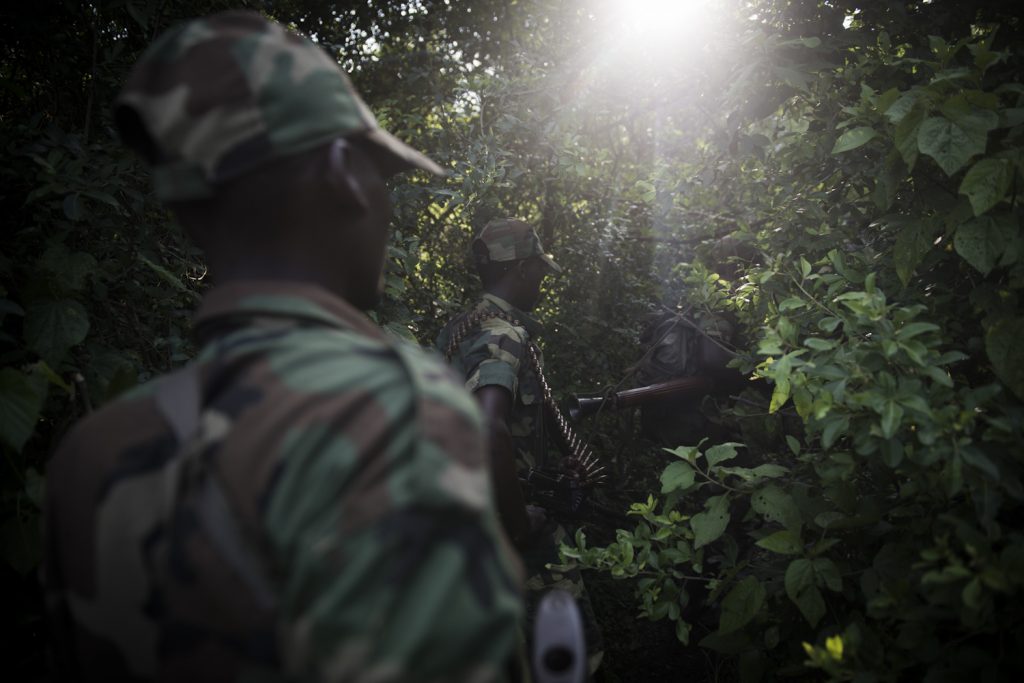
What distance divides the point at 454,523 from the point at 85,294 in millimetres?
1837

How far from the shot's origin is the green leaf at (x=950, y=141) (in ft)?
6.04

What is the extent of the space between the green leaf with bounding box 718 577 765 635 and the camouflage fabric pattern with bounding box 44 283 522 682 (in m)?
1.49

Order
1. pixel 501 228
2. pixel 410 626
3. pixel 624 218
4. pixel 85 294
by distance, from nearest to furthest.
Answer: pixel 410 626, pixel 85 294, pixel 501 228, pixel 624 218

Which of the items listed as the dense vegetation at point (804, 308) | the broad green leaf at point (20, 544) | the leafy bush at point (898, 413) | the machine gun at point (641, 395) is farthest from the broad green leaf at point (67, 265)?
the machine gun at point (641, 395)

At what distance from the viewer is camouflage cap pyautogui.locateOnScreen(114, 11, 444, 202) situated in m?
0.95

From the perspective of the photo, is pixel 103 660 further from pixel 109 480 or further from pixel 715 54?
pixel 715 54

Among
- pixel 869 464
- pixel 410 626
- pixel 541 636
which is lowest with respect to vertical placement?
pixel 869 464

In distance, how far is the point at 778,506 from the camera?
2174 mm

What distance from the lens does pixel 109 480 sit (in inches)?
35.6

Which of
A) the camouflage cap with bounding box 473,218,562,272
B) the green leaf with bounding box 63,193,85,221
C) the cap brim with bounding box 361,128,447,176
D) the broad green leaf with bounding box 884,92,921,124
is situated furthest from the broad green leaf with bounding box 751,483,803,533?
the green leaf with bounding box 63,193,85,221

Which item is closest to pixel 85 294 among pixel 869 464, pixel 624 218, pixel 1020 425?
pixel 869 464

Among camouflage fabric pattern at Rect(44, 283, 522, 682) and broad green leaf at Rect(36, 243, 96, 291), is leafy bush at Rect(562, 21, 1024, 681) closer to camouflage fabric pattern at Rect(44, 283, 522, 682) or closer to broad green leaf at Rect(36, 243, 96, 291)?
camouflage fabric pattern at Rect(44, 283, 522, 682)

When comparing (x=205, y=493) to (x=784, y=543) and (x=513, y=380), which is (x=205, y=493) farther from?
(x=513, y=380)

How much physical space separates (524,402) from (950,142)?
2.02 m
